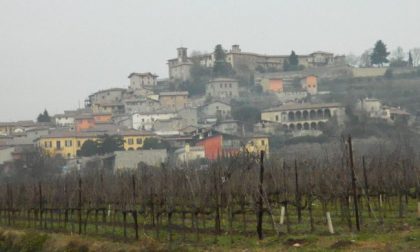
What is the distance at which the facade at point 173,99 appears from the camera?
109062 mm

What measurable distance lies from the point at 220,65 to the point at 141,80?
15.6 m

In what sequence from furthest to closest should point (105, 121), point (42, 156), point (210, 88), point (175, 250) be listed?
point (210, 88) < point (105, 121) < point (42, 156) < point (175, 250)

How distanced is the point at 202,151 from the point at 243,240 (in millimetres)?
55750

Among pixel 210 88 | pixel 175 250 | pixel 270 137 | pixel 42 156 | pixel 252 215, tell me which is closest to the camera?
pixel 175 250

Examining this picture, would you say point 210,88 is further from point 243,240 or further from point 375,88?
Answer: point 243,240

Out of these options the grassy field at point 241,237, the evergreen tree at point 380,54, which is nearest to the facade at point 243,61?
the evergreen tree at point 380,54

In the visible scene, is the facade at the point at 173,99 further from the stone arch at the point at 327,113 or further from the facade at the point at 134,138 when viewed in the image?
the stone arch at the point at 327,113

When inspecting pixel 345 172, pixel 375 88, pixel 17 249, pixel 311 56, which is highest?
pixel 311 56

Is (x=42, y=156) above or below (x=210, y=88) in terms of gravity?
below

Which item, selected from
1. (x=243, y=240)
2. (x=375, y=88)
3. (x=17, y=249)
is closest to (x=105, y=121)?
(x=375, y=88)

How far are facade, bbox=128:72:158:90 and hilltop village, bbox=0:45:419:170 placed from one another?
19 centimetres

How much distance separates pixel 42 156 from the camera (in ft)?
238

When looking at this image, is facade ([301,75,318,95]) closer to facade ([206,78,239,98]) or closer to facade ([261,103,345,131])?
facade ([206,78,239,98])

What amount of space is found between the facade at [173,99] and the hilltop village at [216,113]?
0.17 metres
